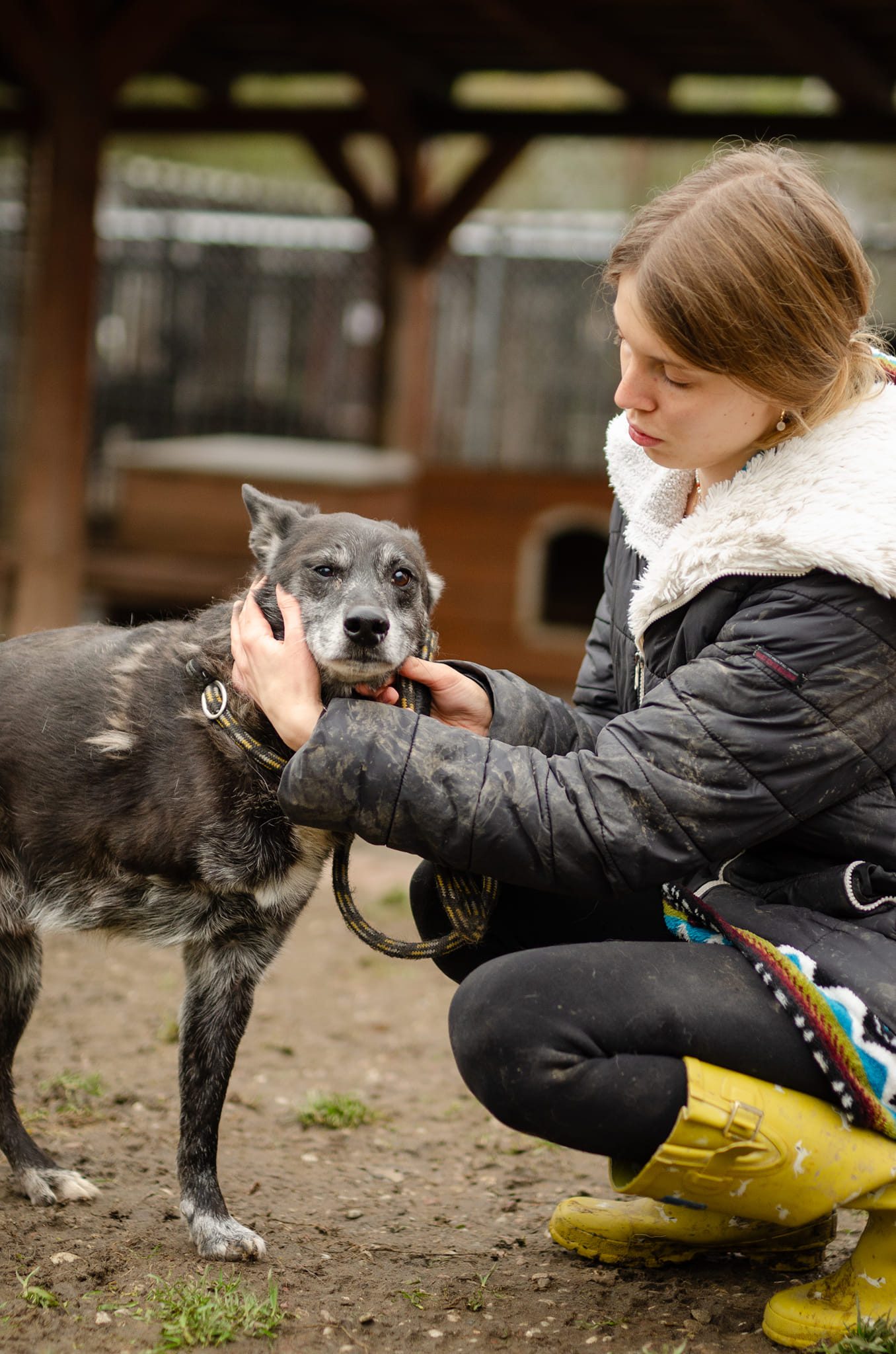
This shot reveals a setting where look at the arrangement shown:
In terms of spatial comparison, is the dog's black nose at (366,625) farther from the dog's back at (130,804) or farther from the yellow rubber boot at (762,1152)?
the yellow rubber boot at (762,1152)

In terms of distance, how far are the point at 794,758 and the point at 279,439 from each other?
29.0 feet

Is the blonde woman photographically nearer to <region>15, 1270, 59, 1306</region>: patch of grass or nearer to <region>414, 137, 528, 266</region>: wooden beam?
<region>15, 1270, 59, 1306</region>: patch of grass

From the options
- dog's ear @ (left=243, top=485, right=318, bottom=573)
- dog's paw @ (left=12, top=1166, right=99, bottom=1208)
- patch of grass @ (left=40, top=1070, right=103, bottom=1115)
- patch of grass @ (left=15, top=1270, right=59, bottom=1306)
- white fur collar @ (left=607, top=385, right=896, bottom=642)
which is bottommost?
patch of grass @ (left=40, top=1070, right=103, bottom=1115)

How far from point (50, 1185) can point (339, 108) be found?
723 cm

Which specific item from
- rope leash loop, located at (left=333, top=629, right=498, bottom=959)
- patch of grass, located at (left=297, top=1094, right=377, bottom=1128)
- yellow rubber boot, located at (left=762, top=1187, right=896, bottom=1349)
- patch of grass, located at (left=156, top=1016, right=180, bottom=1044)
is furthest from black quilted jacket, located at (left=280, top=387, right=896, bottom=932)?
patch of grass, located at (left=156, top=1016, right=180, bottom=1044)

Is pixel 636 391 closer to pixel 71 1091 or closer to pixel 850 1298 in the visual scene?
pixel 850 1298

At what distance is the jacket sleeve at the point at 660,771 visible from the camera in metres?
1.85

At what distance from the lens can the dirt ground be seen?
82.4 inches

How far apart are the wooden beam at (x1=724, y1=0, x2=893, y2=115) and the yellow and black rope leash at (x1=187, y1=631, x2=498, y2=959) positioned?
14.8 feet

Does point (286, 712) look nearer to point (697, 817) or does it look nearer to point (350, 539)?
point (350, 539)

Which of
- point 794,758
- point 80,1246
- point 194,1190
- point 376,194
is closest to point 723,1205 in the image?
point 794,758

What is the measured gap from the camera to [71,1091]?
302 cm

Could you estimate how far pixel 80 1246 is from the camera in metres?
2.29

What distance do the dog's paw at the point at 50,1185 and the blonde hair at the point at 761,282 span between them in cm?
188
